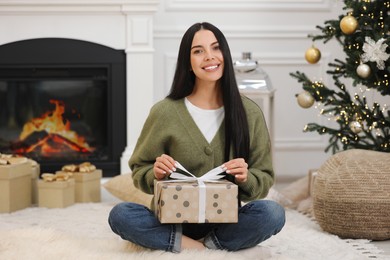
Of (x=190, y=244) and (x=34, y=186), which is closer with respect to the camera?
(x=190, y=244)

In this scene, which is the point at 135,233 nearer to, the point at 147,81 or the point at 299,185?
the point at 299,185

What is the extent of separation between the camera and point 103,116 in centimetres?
440

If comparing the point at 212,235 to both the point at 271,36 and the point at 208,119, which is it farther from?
the point at 271,36

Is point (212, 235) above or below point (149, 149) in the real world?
below

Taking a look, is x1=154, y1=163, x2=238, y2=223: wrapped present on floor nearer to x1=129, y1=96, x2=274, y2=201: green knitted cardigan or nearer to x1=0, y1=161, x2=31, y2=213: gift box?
x1=129, y1=96, x2=274, y2=201: green knitted cardigan

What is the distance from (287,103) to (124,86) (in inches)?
39.6

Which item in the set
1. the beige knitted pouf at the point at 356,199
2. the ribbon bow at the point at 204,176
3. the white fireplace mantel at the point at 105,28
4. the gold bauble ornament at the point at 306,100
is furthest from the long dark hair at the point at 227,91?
the white fireplace mantel at the point at 105,28

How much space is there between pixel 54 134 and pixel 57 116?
4.1 inches

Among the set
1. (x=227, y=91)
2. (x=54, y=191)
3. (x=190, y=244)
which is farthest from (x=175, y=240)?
(x=54, y=191)

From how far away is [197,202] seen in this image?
7.00 feet

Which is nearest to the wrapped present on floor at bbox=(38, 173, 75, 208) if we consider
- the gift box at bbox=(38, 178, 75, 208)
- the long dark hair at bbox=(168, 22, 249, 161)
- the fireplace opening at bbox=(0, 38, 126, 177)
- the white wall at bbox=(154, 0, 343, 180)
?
the gift box at bbox=(38, 178, 75, 208)

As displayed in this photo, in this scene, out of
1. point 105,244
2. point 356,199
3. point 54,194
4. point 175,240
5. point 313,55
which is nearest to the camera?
point 175,240

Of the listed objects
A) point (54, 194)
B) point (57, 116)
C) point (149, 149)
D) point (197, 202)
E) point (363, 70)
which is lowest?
point (54, 194)

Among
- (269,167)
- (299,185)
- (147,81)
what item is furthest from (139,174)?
(147,81)
